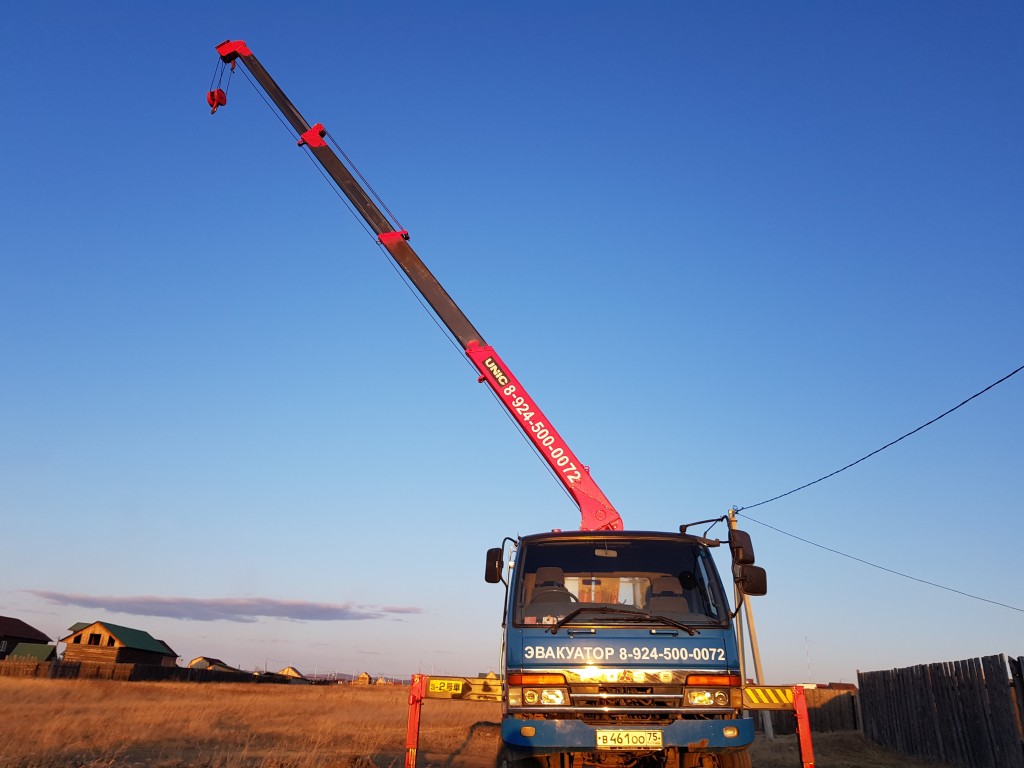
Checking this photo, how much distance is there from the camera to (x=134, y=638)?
203 ft

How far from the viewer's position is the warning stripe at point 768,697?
6.96 metres

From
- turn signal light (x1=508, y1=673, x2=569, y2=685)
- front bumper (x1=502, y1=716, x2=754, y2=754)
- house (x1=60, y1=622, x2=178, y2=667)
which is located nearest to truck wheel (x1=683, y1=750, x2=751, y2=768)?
front bumper (x1=502, y1=716, x2=754, y2=754)

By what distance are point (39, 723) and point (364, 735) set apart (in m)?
7.01

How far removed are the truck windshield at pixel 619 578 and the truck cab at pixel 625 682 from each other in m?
0.02

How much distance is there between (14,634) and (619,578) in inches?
3038

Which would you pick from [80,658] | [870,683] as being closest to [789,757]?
[870,683]

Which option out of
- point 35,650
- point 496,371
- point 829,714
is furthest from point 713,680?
point 35,650

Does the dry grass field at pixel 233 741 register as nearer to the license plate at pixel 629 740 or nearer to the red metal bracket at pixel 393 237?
the license plate at pixel 629 740

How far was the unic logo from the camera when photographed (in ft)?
47.8

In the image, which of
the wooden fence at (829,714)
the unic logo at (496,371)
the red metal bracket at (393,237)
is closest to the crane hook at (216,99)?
the red metal bracket at (393,237)

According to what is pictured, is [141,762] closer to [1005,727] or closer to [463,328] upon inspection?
[463,328]

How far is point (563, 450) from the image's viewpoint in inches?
535

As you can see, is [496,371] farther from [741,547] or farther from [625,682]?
[625,682]

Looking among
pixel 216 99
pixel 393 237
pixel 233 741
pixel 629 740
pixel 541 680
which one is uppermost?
pixel 216 99
